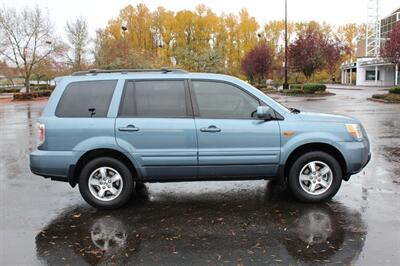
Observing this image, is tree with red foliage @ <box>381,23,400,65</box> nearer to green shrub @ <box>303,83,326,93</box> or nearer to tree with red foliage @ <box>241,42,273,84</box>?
green shrub @ <box>303,83,326,93</box>

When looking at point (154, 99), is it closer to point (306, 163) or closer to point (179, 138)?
point (179, 138)

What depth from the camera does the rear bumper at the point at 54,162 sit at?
555 centimetres

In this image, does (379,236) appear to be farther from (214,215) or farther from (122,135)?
(122,135)

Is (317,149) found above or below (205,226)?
above

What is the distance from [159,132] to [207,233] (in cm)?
152

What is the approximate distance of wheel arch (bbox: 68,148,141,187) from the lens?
5613 millimetres

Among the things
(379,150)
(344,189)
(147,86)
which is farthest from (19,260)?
(379,150)

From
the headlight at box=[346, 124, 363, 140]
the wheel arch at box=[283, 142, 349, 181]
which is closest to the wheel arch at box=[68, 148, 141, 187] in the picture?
the wheel arch at box=[283, 142, 349, 181]

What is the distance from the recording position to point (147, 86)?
5770mm

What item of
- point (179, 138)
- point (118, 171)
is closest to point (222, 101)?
point (179, 138)

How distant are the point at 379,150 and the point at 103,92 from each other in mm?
6950

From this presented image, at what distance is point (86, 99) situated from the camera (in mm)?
5715

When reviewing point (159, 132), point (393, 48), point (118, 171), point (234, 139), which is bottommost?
point (118, 171)

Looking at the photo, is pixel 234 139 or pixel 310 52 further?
pixel 310 52
